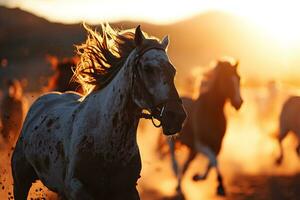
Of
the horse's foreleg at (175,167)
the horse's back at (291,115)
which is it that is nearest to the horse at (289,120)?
the horse's back at (291,115)

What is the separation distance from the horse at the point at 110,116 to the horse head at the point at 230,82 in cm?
555

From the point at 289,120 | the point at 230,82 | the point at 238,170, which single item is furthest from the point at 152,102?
the point at 289,120

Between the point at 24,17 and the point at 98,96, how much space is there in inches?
6090

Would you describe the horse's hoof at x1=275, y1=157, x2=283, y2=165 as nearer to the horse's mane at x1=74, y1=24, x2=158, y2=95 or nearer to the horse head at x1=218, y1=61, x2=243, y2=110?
the horse head at x1=218, y1=61, x2=243, y2=110

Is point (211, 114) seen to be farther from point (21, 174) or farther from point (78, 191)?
point (78, 191)

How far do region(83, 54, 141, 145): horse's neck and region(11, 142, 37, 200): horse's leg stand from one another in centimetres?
169

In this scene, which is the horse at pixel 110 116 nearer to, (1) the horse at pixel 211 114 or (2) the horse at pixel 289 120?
(1) the horse at pixel 211 114

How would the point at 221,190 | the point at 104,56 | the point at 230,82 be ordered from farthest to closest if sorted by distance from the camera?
the point at 230,82, the point at 221,190, the point at 104,56

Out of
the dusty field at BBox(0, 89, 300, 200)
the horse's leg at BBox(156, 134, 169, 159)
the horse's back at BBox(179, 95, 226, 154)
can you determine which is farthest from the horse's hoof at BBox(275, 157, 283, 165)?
the horse's back at BBox(179, 95, 226, 154)

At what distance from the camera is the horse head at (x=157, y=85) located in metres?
5.26

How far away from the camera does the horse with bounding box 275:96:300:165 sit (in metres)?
15.5

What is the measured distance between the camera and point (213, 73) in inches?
481

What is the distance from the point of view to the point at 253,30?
153 meters

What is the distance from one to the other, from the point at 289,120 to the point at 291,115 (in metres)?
0.15
